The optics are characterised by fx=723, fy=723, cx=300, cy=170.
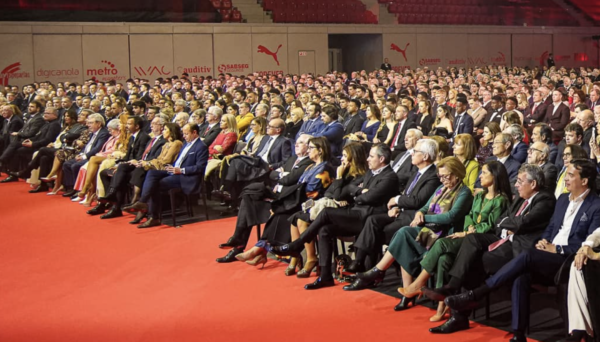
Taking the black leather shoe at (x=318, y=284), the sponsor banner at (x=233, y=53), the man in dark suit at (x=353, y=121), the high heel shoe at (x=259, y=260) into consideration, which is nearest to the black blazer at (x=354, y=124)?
the man in dark suit at (x=353, y=121)

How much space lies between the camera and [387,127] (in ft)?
32.6

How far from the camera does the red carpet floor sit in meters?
5.04

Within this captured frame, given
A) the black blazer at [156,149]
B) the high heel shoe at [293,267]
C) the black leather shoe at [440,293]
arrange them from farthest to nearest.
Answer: the black blazer at [156,149] < the high heel shoe at [293,267] < the black leather shoe at [440,293]

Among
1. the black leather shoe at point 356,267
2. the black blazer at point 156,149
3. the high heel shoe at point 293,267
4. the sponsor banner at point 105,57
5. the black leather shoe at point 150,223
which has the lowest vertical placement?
the high heel shoe at point 293,267

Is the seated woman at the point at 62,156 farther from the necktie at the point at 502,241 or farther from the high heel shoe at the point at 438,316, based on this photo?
the necktie at the point at 502,241

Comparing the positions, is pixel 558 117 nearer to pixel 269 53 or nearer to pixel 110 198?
pixel 110 198

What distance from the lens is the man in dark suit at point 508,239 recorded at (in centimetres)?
493

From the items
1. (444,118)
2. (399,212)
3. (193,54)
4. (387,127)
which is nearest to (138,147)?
(387,127)

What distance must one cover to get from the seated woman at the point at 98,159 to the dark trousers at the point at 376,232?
187 inches

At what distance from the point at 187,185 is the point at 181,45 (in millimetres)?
15211

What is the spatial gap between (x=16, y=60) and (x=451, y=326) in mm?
18427

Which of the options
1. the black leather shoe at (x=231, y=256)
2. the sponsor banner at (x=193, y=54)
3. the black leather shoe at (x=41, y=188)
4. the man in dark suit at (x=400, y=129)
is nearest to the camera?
the black leather shoe at (x=231, y=256)

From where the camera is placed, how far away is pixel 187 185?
8.51 m

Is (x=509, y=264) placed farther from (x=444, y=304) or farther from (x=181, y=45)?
(x=181, y=45)
